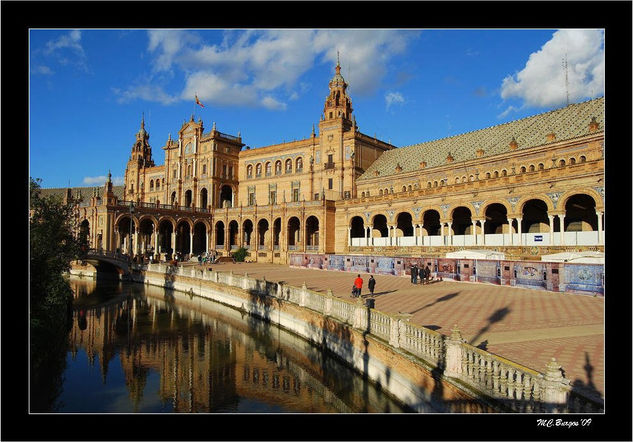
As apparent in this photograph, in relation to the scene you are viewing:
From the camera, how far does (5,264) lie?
595 cm

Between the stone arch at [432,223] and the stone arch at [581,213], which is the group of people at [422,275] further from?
the stone arch at [432,223]

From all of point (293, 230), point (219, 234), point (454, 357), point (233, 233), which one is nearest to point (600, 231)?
point (454, 357)

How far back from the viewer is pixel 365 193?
5188 centimetres

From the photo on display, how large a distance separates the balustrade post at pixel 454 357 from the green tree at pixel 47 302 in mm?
10299

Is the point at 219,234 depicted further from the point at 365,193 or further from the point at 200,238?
the point at 365,193

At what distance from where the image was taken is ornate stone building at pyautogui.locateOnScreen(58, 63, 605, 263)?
30.7 metres

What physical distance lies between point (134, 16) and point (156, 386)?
11342mm

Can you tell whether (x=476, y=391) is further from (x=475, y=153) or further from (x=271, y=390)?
(x=475, y=153)

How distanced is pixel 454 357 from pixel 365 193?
44.3 meters

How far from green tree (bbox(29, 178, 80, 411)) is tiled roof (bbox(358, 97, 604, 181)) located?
35589mm

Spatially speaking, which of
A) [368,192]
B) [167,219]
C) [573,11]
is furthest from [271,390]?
[167,219]

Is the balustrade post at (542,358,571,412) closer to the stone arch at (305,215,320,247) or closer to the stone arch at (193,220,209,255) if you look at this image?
the stone arch at (305,215,320,247)

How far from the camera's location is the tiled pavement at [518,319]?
8.88 m

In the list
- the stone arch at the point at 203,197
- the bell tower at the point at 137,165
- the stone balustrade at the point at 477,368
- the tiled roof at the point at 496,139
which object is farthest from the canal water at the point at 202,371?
the bell tower at the point at 137,165
